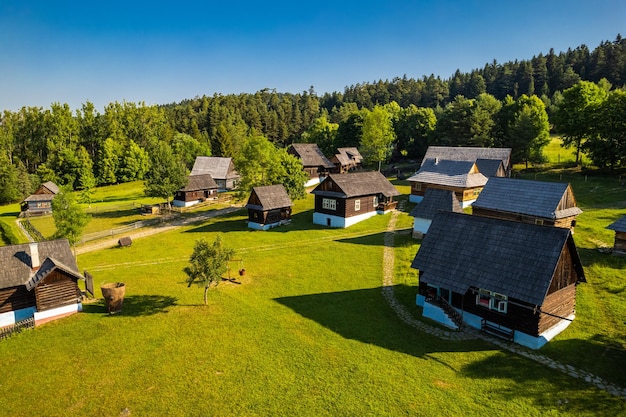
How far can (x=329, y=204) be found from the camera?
48656 millimetres

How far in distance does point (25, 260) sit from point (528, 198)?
139 ft

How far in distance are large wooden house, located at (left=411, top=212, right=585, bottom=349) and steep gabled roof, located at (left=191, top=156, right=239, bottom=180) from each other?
5961 centimetres

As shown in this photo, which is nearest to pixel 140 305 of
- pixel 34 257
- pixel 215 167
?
pixel 34 257

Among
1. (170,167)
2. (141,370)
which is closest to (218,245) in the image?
(141,370)

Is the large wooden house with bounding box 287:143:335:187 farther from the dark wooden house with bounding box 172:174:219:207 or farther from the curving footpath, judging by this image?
the curving footpath

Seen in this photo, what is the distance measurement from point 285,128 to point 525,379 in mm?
116283

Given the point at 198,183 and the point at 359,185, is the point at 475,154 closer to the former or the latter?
the point at 359,185

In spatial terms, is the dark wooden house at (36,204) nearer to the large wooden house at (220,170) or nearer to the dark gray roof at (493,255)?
the large wooden house at (220,170)

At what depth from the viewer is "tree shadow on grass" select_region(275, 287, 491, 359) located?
21734 millimetres

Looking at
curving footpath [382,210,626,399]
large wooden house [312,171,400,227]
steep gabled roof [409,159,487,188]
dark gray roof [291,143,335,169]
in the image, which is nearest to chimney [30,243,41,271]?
curving footpath [382,210,626,399]

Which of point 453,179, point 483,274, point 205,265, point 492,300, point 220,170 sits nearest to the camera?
point 492,300

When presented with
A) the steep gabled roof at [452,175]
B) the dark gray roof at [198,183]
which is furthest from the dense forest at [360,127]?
the steep gabled roof at [452,175]

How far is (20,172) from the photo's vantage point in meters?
82.9

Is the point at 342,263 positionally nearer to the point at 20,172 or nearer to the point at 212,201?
the point at 212,201
